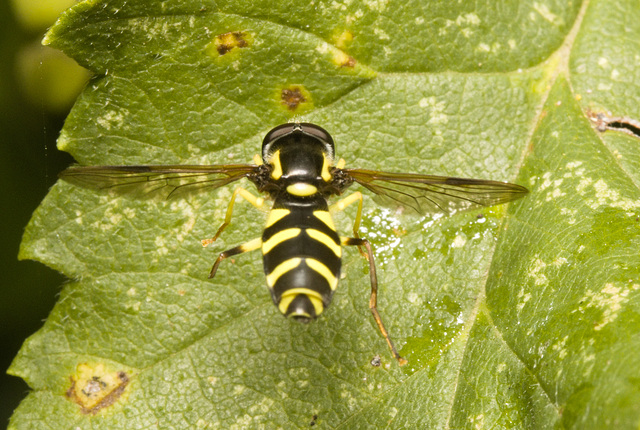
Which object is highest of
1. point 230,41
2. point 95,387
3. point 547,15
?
point 547,15

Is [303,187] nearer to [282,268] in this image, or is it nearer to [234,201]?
[234,201]

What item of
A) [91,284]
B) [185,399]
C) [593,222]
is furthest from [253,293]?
[593,222]

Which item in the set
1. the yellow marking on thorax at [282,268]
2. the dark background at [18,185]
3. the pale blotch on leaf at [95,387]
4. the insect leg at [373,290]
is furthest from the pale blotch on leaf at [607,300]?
the dark background at [18,185]

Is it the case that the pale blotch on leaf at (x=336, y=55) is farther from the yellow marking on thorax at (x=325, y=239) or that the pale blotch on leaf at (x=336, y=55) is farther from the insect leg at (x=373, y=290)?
the yellow marking on thorax at (x=325, y=239)

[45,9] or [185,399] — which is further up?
[45,9]

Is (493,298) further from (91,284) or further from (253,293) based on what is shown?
(91,284)

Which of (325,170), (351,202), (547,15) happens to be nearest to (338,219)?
(351,202)

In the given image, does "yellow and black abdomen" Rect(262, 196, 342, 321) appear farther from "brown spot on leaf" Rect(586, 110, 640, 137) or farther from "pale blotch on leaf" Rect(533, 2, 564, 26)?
"pale blotch on leaf" Rect(533, 2, 564, 26)
